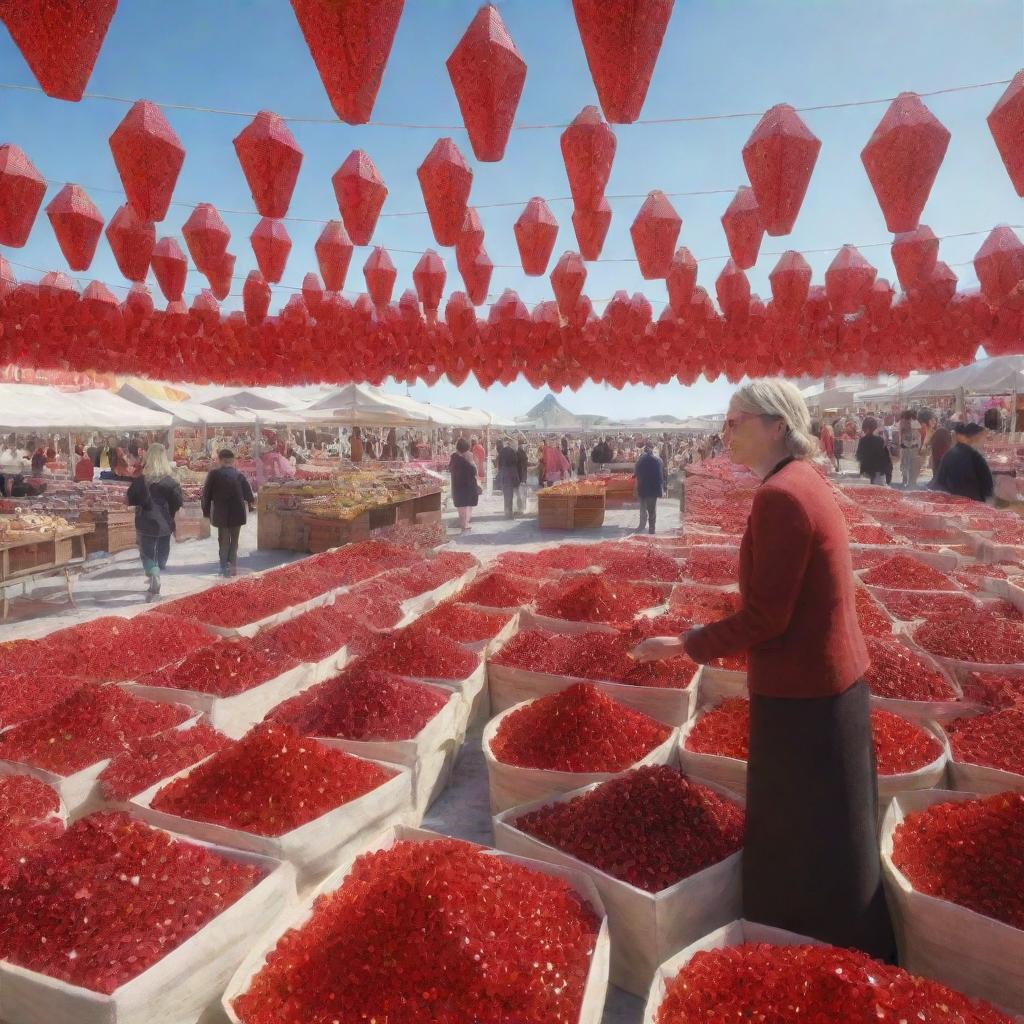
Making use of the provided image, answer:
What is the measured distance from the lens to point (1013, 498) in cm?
1094

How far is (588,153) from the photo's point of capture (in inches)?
137

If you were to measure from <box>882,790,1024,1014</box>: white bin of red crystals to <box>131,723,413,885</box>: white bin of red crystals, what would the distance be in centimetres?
154

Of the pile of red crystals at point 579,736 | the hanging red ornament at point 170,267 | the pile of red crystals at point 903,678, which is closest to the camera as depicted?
the pile of red crystals at point 579,736

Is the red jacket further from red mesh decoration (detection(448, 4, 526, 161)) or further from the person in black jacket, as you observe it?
the person in black jacket

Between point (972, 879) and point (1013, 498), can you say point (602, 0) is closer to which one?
point (972, 879)

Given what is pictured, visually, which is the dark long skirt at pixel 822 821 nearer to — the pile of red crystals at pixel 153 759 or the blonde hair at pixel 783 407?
the blonde hair at pixel 783 407

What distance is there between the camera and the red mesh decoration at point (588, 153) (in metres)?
3.46

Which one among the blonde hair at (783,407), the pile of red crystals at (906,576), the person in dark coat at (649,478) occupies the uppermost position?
the blonde hair at (783,407)

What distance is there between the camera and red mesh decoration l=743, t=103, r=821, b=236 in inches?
128

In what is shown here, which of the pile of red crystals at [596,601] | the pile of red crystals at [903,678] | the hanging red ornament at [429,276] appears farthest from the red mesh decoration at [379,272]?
the pile of red crystals at [903,678]

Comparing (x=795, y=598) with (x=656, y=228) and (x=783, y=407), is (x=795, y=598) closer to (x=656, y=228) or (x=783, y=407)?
(x=783, y=407)

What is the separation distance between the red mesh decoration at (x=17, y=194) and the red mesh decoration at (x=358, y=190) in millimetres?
1619

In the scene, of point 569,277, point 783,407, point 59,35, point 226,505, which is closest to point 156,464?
point 226,505

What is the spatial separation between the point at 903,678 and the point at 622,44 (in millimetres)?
2639
